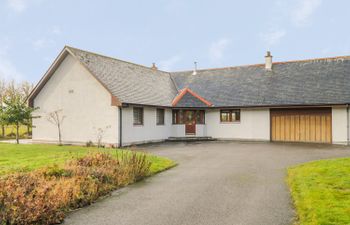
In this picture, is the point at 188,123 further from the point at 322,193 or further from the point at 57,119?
the point at 322,193

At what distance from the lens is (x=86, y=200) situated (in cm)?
761

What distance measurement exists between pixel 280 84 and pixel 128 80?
494 inches

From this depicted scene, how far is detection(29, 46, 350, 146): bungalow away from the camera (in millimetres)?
21422

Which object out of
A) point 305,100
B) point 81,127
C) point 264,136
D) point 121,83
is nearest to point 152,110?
point 121,83

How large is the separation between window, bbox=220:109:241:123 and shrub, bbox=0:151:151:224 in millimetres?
15764

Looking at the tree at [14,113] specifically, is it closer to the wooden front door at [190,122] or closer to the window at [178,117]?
the window at [178,117]

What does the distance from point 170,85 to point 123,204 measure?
895 inches

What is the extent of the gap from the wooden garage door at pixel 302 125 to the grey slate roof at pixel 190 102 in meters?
5.96

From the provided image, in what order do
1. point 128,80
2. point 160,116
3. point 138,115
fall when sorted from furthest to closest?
point 160,116
point 128,80
point 138,115

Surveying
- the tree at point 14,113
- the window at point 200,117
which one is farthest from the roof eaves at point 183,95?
the tree at point 14,113

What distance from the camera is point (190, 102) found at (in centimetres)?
2612

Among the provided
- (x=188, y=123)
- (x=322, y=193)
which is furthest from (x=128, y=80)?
(x=322, y=193)

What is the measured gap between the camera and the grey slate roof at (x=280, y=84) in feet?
75.2

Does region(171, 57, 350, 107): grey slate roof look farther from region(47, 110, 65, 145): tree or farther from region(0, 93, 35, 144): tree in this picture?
region(0, 93, 35, 144): tree
